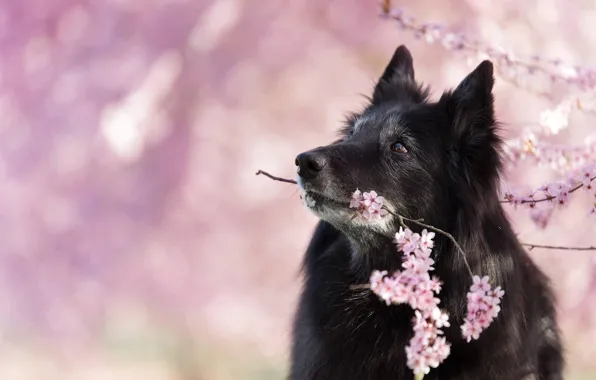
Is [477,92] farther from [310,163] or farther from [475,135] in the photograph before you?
[310,163]

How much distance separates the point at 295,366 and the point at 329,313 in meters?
0.35

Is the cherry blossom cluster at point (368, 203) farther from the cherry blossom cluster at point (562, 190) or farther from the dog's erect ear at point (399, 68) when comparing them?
the dog's erect ear at point (399, 68)

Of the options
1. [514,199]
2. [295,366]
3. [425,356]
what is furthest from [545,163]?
[425,356]

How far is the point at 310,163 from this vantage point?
2232mm

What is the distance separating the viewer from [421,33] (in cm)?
332

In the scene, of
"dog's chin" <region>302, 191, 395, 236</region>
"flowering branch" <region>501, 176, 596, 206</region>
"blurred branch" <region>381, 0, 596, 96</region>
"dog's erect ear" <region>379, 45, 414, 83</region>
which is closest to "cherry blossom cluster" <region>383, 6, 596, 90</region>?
"blurred branch" <region>381, 0, 596, 96</region>

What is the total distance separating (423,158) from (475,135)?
185mm

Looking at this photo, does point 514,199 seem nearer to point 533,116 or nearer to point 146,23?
point 533,116

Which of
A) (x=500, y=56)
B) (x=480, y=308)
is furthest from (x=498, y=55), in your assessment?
(x=480, y=308)

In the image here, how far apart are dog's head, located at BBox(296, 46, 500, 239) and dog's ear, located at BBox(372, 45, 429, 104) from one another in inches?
10.0

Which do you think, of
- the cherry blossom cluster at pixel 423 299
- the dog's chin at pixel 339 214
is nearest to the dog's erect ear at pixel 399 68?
the dog's chin at pixel 339 214

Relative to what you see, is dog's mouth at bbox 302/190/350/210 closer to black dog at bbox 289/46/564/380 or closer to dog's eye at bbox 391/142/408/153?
black dog at bbox 289/46/564/380

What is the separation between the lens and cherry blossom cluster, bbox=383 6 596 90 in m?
3.27

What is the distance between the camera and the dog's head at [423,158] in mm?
2352
